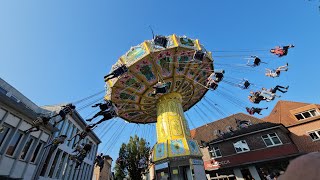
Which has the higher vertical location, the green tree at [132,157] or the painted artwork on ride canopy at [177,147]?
the green tree at [132,157]

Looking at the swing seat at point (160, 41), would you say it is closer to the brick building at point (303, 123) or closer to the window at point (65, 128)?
the window at point (65, 128)

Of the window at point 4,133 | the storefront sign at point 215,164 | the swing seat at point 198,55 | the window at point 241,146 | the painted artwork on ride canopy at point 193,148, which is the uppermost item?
the swing seat at point 198,55

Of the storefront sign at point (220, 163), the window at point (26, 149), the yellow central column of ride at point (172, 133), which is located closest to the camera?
the yellow central column of ride at point (172, 133)

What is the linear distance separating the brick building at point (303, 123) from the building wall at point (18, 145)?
31.8 metres

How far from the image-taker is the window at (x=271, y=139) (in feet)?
80.1

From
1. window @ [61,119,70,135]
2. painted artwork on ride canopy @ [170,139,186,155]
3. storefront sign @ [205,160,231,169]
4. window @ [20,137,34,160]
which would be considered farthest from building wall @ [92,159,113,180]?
painted artwork on ride canopy @ [170,139,186,155]

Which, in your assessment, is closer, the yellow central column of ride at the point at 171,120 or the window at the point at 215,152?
the yellow central column of ride at the point at 171,120

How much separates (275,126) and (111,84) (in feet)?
76.8

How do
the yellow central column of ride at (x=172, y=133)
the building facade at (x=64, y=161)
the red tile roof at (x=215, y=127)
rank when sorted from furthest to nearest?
the red tile roof at (x=215, y=127) < the building facade at (x=64, y=161) < the yellow central column of ride at (x=172, y=133)

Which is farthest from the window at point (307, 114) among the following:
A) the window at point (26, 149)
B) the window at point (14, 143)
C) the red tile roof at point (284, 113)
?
the window at point (14, 143)

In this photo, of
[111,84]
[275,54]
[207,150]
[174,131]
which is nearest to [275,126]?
[207,150]

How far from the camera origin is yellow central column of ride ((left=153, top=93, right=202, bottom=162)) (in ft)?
49.4

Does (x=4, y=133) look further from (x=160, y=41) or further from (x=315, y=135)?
(x=315, y=135)

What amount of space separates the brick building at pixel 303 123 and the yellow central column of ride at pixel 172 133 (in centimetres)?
1854
